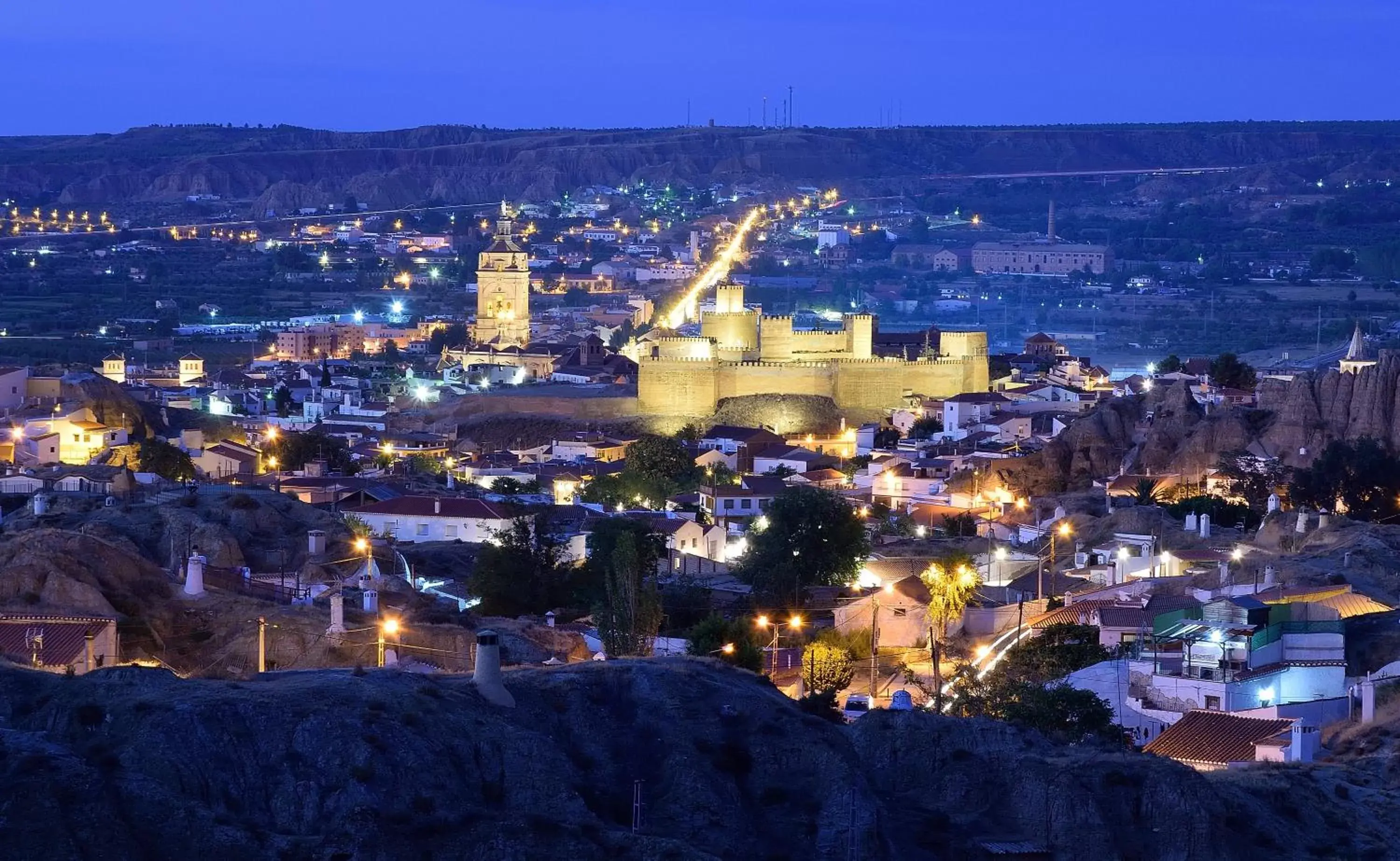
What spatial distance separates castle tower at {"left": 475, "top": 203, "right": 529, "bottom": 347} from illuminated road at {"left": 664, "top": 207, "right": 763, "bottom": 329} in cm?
422

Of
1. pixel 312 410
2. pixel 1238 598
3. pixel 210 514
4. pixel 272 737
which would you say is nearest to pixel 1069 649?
pixel 1238 598

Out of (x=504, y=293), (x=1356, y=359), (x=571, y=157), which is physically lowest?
(x=504, y=293)

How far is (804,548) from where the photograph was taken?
2612 centimetres

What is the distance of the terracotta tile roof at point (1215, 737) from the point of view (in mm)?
16797

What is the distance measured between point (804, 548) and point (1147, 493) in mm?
8899

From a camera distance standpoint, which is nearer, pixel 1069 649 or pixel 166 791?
pixel 166 791

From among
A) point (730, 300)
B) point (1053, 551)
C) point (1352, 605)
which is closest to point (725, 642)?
point (1352, 605)

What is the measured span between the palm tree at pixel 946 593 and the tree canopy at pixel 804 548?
117 cm

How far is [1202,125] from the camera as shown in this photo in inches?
6644

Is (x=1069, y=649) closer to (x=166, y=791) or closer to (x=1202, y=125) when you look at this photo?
(x=166, y=791)

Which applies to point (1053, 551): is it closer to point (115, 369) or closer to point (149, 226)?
point (115, 369)

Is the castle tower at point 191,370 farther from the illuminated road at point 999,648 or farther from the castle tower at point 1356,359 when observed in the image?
the illuminated road at point 999,648

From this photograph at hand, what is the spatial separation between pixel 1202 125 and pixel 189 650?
15653 centimetres

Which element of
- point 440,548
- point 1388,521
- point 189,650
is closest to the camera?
point 189,650
